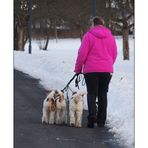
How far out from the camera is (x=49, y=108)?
8820mm

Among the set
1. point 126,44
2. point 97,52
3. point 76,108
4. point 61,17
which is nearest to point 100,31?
point 97,52

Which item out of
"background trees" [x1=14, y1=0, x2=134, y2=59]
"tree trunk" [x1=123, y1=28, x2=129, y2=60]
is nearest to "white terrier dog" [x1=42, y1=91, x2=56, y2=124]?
"background trees" [x1=14, y1=0, x2=134, y2=59]

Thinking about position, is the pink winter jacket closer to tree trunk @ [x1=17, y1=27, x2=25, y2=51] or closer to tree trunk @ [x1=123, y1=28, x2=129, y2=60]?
tree trunk @ [x1=123, y1=28, x2=129, y2=60]

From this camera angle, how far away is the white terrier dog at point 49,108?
8773 mm

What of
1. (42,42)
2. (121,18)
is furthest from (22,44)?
(121,18)

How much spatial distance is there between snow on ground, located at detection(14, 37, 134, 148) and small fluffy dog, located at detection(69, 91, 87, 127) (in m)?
0.12

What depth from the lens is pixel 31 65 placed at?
28.4 ft

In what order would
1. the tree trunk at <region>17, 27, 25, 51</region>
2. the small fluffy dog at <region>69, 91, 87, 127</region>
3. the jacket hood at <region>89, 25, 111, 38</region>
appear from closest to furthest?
1. the tree trunk at <region>17, 27, 25, 51</region>
2. the jacket hood at <region>89, 25, 111, 38</region>
3. the small fluffy dog at <region>69, 91, 87, 127</region>

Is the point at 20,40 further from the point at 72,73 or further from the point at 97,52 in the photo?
the point at 97,52

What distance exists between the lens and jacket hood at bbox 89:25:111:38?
8.73m

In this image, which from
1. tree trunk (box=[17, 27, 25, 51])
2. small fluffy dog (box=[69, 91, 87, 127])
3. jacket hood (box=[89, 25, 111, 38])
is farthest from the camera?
small fluffy dog (box=[69, 91, 87, 127])

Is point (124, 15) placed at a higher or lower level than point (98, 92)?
higher

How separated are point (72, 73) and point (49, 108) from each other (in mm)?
334

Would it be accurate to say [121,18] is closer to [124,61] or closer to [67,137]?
[124,61]
